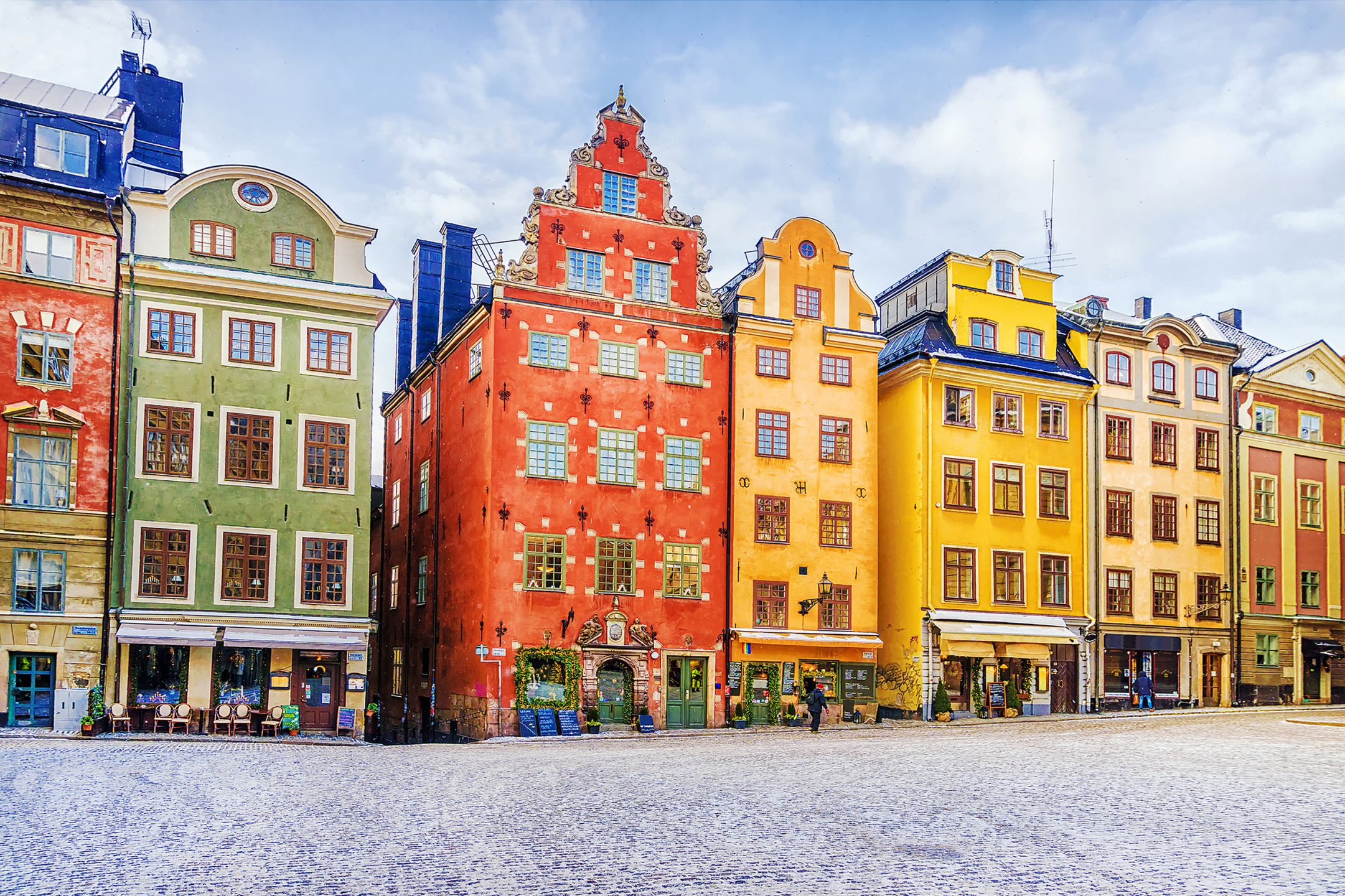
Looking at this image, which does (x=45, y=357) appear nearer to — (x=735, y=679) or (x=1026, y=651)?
(x=735, y=679)

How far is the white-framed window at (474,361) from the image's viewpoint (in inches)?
1543

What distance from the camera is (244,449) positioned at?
116 feet

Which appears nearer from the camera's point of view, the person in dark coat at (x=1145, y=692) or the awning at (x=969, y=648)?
the awning at (x=969, y=648)

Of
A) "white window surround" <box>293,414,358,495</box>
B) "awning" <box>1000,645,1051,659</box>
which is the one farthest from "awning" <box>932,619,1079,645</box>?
"white window surround" <box>293,414,358,495</box>

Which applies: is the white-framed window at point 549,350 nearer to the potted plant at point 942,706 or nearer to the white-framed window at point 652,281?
the white-framed window at point 652,281

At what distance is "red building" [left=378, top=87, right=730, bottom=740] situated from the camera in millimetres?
37125

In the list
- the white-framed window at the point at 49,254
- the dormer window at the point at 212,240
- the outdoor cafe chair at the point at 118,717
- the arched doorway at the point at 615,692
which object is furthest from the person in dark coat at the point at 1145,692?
the white-framed window at the point at 49,254

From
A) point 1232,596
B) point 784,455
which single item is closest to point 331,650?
point 784,455

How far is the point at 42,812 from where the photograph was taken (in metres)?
17.4

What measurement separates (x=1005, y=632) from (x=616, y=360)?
16012 mm

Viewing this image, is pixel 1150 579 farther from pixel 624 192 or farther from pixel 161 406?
pixel 161 406

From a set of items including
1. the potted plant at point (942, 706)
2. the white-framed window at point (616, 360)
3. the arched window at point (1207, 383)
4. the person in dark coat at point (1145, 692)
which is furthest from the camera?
the arched window at point (1207, 383)

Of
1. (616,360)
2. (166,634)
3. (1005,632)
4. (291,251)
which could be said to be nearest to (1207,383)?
(1005,632)

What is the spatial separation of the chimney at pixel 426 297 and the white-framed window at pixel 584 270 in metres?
11.0
